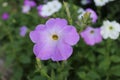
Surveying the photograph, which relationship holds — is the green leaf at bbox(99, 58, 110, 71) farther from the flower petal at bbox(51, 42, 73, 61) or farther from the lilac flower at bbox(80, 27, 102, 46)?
the flower petal at bbox(51, 42, 73, 61)

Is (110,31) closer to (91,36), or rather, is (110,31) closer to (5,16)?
(91,36)

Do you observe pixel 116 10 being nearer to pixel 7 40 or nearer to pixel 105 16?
pixel 105 16

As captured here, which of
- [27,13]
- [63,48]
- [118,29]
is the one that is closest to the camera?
[63,48]

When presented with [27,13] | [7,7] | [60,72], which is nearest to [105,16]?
[27,13]

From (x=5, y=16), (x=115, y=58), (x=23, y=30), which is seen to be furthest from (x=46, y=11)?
(x=115, y=58)

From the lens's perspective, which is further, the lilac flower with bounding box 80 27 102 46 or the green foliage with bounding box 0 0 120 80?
the lilac flower with bounding box 80 27 102 46

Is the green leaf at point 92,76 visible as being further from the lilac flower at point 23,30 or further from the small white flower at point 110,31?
the lilac flower at point 23,30

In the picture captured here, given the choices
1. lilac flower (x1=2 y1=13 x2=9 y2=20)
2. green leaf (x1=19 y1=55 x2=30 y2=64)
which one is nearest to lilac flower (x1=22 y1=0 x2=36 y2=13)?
lilac flower (x1=2 y1=13 x2=9 y2=20)

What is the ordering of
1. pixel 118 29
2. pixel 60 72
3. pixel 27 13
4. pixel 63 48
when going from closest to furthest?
pixel 63 48, pixel 60 72, pixel 118 29, pixel 27 13
